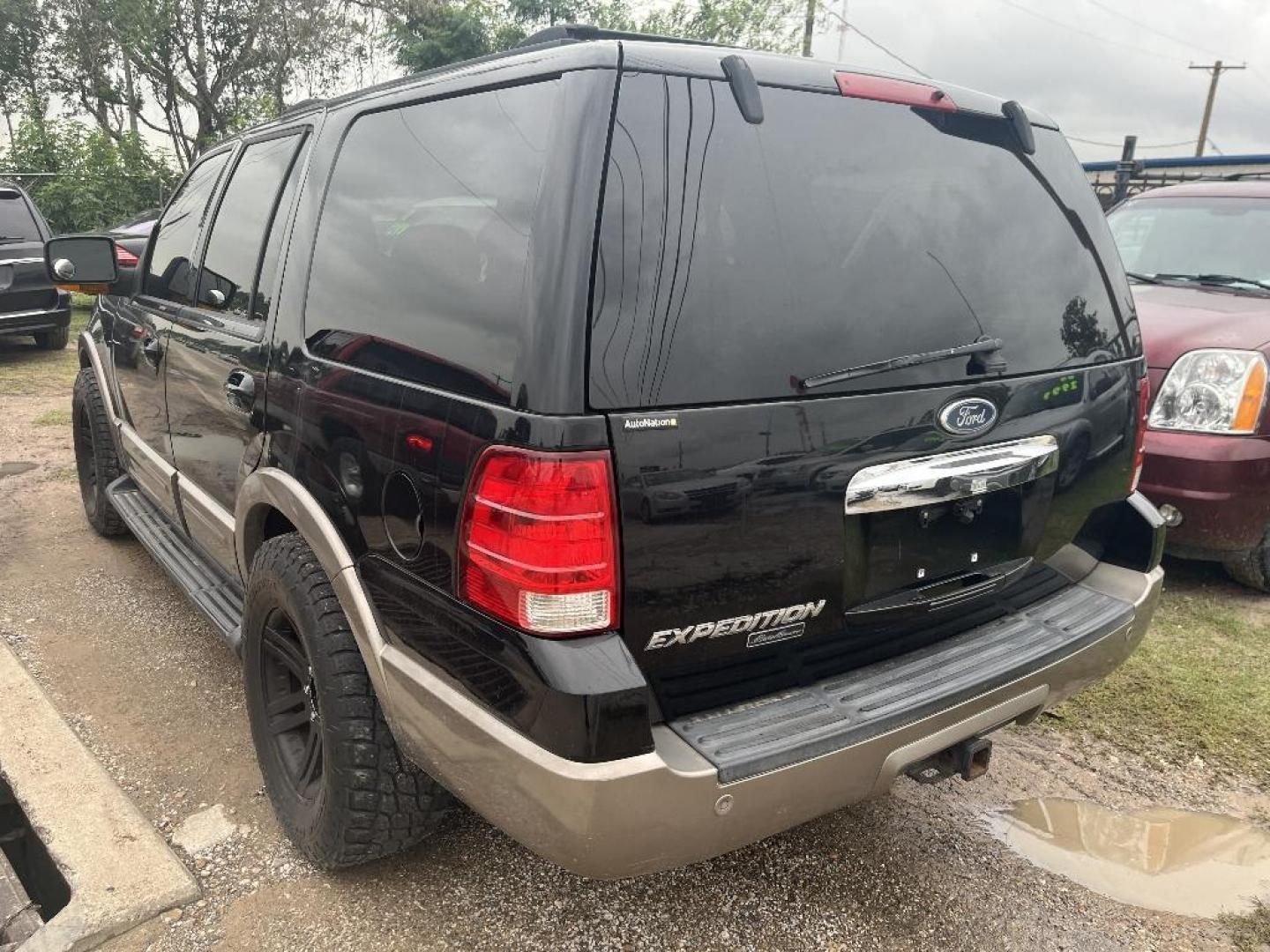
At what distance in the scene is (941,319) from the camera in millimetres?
1949

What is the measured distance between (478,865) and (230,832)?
0.69 meters

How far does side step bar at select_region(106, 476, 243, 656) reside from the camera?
9.20 ft

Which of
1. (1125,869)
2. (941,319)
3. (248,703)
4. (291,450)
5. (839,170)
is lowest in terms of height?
(1125,869)

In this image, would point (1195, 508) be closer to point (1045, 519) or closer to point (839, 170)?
point (1045, 519)

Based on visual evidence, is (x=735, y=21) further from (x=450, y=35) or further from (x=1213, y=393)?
(x=1213, y=393)

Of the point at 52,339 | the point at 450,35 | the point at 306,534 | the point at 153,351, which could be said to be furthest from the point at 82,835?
the point at 450,35

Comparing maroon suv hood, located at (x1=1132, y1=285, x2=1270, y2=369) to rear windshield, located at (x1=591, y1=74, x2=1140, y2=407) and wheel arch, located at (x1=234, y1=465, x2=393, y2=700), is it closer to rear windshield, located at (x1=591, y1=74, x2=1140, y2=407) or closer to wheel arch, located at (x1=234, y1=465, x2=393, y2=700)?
rear windshield, located at (x1=591, y1=74, x2=1140, y2=407)

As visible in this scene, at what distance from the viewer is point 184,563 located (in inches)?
129

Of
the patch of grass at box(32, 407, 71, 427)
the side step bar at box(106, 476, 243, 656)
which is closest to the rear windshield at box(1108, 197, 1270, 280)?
the side step bar at box(106, 476, 243, 656)

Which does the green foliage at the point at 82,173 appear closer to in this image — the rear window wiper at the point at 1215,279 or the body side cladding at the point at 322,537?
the body side cladding at the point at 322,537

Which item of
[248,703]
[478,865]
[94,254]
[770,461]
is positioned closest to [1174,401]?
[770,461]

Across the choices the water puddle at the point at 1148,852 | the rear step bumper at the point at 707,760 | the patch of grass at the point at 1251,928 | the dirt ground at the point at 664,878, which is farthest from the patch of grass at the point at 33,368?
the patch of grass at the point at 1251,928

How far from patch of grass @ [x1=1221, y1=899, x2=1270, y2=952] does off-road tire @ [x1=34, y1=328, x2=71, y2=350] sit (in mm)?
11025

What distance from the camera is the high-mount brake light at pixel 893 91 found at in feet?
6.34
